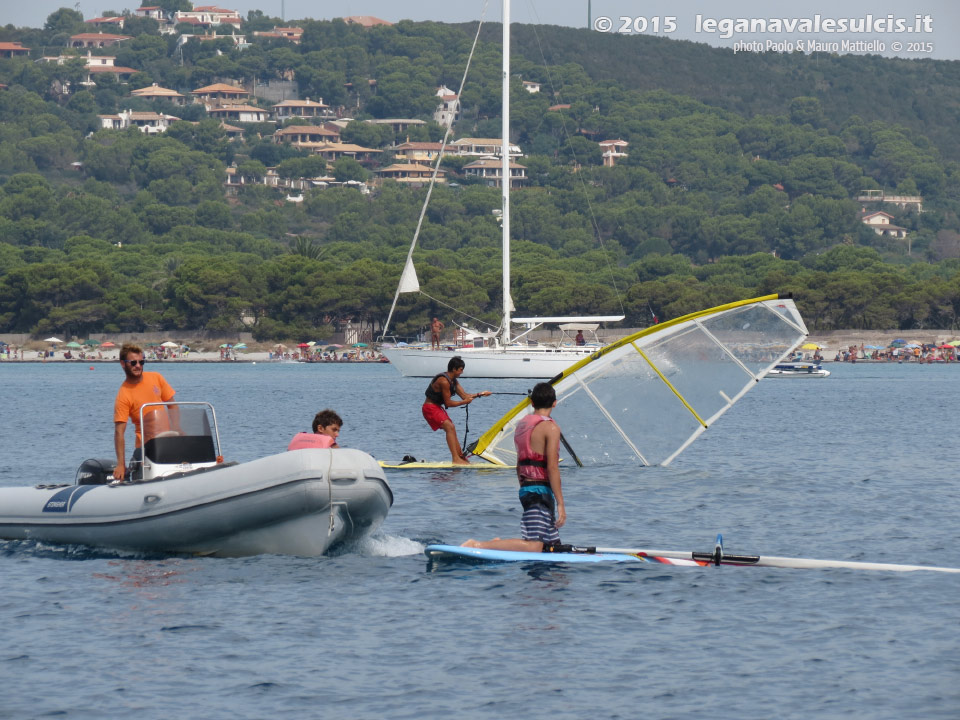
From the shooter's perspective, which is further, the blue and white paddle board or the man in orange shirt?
the man in orange shirt

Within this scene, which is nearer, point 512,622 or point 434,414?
point 512,622

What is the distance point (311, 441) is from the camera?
14.5 m

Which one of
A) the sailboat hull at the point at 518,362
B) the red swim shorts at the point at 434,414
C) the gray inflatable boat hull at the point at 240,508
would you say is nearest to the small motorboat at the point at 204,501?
the gray inflatable boat hull at the point at 240,508

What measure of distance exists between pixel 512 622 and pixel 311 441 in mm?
3052

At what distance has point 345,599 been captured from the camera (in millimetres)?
13492

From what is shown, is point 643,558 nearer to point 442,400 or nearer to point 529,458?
point 529,458

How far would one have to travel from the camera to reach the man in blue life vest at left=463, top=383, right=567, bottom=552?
13.3m

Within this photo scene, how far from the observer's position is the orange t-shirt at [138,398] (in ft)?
48.6

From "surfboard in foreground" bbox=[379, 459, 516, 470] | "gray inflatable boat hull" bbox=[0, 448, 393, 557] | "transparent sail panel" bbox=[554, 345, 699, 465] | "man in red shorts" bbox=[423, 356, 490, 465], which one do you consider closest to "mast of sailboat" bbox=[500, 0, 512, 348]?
"transparent sail panel" bbox=[554, 345, 699, 465]

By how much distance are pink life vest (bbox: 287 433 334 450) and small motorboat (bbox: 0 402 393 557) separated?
371 millimetres

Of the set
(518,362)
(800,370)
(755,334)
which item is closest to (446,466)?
(755,334)

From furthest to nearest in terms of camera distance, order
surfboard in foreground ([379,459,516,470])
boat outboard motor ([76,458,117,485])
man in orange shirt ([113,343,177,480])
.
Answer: surfboard in foreground ([379,459,516,470]), boat outboard motor ([76,458,117,485]), man in orange shirt ([113,343,177,480])

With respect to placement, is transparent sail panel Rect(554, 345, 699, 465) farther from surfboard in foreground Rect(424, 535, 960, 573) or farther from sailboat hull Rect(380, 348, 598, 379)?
sailboat hull Rect(380, 348, 598, 379)

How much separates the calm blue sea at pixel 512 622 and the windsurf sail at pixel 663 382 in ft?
3.13
